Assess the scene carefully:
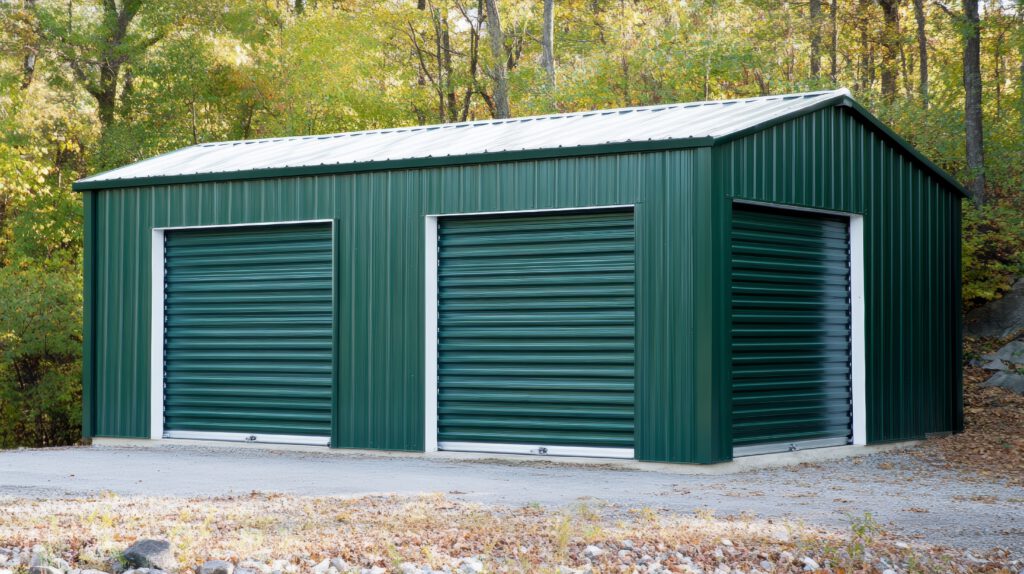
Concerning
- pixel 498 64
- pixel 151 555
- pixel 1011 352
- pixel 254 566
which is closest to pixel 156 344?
pixel 151 555

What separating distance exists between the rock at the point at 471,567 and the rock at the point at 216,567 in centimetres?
114

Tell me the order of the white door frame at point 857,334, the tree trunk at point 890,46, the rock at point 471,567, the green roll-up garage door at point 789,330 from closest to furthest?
the rock at point 471,567, the green roll-up garage door at point 789,330, the white door frame at point 857,334, the tree trunk at point 890,46

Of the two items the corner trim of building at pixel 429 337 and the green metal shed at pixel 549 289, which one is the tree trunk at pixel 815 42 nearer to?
the green metal shed at pixel 549 289

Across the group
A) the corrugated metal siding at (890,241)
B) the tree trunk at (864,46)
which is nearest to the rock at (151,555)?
the corrugated metal siding at (890,241)

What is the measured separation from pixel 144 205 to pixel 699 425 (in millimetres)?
7278

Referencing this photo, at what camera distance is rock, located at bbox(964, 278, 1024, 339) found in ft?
61.7

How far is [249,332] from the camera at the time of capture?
557 inches

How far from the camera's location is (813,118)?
12969 millimetres

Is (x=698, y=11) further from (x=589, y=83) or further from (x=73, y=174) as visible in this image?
(x=73, y=174)

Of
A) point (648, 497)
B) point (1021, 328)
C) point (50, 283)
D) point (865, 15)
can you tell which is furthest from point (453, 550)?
point (865, 15)

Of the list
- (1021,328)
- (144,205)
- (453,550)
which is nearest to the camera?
(453,550)

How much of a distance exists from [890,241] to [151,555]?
10042 mm

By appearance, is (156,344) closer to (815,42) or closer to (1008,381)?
(1008,381)

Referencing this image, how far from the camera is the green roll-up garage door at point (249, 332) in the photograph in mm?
13719
